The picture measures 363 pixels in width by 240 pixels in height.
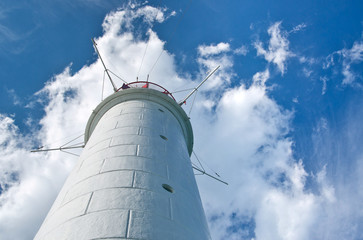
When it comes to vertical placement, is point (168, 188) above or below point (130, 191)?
above

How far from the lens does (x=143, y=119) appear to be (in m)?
8.02

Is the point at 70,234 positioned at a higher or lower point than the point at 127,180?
lower

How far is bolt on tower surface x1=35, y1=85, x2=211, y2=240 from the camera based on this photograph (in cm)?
403

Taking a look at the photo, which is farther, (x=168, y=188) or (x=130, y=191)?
(x=168, y=188)

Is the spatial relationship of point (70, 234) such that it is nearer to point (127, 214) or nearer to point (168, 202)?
point (127, 214)

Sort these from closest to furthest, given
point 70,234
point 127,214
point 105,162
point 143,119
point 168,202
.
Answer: point 70,234, point 127,214, point 168,202, point 105,162, point 143,119

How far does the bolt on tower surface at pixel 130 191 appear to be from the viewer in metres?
4.03

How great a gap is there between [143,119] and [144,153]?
2088mm

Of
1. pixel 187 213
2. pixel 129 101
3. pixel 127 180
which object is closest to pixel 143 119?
pixel 129 101

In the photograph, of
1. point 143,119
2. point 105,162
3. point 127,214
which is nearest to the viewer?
point 127,214

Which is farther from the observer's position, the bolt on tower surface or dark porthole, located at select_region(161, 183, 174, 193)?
dark porthole, located at select_region(161, 183, 174, 193)

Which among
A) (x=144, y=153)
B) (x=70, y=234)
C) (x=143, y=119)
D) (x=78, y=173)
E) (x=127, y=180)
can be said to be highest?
(x=143, y=119)

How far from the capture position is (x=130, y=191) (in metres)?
4.74

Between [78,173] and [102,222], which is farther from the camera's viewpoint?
[78,173]
